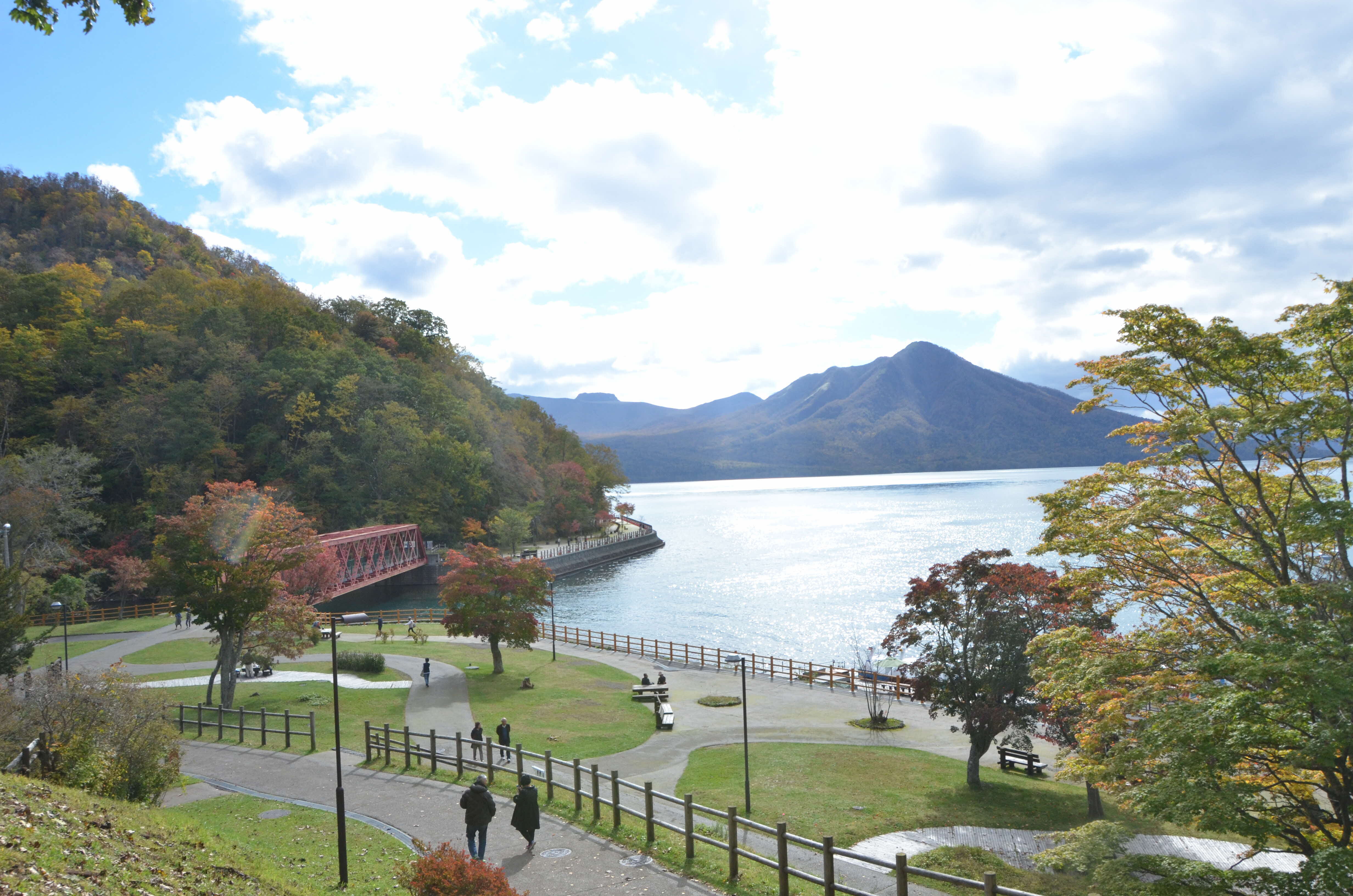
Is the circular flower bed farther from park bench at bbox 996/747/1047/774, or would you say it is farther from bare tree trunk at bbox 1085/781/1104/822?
bare tree trunk at bbox 1085/781/1104/822

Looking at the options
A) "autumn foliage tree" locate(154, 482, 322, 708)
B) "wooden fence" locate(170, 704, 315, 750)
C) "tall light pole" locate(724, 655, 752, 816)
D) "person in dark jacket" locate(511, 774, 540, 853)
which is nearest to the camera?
"person in dark jacket" locate(511, 774, 540, 853)

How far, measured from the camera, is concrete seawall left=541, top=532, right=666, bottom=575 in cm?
8075

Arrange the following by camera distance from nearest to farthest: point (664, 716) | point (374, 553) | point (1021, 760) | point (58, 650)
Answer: point (1021, 760) < point (664, 716) < point (58, 650) < point (374, 553)

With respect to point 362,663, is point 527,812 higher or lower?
higher

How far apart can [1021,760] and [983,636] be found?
195 inches

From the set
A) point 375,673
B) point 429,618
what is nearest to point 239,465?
point 429,618

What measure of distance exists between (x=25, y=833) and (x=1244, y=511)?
1676 centimetres

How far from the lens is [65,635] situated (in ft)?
97.0

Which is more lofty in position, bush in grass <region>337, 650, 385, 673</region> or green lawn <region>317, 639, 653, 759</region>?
bush in grass <region>337, 650, 385, 673</region>

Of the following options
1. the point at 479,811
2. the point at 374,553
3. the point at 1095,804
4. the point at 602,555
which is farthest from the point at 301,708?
the point at 602,555

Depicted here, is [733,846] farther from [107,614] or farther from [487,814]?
[107,614]

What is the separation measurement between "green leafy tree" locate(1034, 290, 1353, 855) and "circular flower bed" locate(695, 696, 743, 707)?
16107 mm

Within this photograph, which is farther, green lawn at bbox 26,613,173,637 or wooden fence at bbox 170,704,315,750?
green lawn at bbox 26,613,173,637

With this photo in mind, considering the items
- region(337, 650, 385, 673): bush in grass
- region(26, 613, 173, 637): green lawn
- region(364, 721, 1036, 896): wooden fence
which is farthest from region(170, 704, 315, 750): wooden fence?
region(26, 613, 173, 637): green lawn
